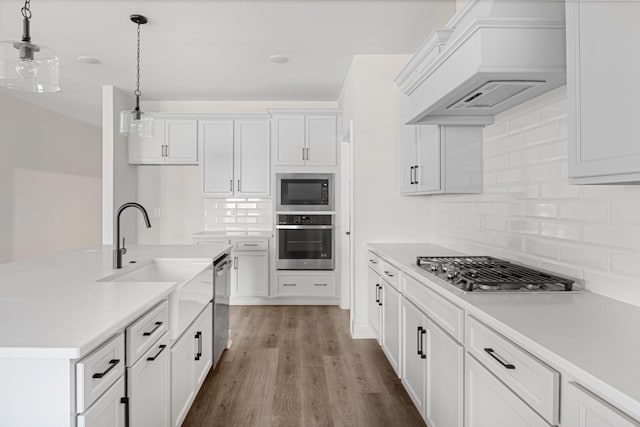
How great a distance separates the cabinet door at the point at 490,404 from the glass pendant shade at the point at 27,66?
7.58 ft

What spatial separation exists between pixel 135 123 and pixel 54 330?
241cm

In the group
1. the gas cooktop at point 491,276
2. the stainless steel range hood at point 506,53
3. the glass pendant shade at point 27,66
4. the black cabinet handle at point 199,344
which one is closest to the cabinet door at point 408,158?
the gas cooktop at point 491,276

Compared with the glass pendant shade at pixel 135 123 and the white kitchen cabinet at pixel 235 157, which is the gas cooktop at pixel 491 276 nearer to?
the glass pendant shade at pixel 135 123

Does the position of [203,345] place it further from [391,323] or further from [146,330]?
[391,323]

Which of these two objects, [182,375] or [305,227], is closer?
[182,375]

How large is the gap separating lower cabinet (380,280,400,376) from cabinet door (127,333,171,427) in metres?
1.42

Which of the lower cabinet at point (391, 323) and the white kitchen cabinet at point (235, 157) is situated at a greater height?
the white kitchen cabinet at point (235, 157)

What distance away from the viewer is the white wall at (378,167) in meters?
3.80

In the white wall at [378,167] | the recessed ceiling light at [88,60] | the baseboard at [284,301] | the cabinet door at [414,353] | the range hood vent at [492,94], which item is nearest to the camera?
Result: the range hood vent at [492,94]

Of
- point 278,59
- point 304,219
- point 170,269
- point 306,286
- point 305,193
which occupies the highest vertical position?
point 278,59

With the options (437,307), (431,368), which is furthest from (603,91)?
(431,368)

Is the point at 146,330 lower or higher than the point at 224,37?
lower

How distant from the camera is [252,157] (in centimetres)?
523

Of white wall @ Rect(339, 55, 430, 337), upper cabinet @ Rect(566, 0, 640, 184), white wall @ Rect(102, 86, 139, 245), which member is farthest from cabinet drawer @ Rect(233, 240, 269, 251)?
upper cabinet @ Rect(566, 0, 640, 184)
